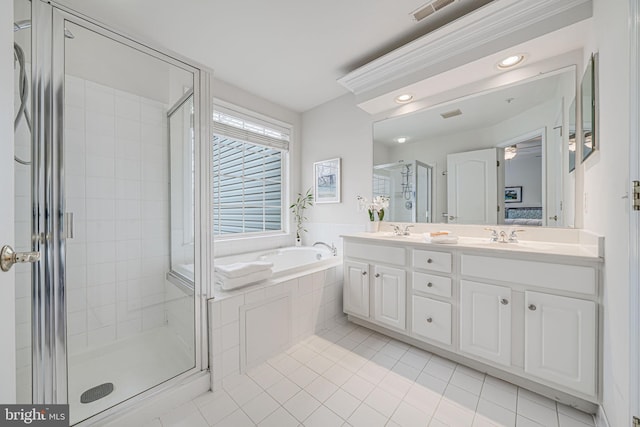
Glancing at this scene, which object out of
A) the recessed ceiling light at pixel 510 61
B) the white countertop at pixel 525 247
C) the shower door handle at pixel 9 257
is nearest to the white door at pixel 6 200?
the shower door handle at pixel 9 257

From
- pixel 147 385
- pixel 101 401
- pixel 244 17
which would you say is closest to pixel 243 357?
pixel 147 385

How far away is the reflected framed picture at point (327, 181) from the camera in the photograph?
3137 mm

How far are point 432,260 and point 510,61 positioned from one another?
159 centimetres

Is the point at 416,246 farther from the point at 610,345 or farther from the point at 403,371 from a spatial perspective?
the point at 610,345

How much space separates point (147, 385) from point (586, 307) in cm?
253

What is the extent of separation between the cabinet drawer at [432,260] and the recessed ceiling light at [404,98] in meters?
1.50

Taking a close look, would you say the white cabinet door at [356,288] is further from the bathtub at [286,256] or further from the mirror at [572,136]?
the mirror at [572,136]

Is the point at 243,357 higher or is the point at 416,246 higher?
the point at 416,246

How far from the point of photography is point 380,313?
2.15m

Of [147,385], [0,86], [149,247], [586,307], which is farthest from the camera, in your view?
[149,247]

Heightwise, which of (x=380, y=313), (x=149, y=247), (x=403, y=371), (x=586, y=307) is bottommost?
(x=403, y=371)

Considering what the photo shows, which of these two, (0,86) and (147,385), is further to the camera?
(147,385)

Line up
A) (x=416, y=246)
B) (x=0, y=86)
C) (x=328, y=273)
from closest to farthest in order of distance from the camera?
(x=0, y=86), (x=416, y=246), (x=328, y=273)

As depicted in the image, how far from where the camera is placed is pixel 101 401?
1363 mm
